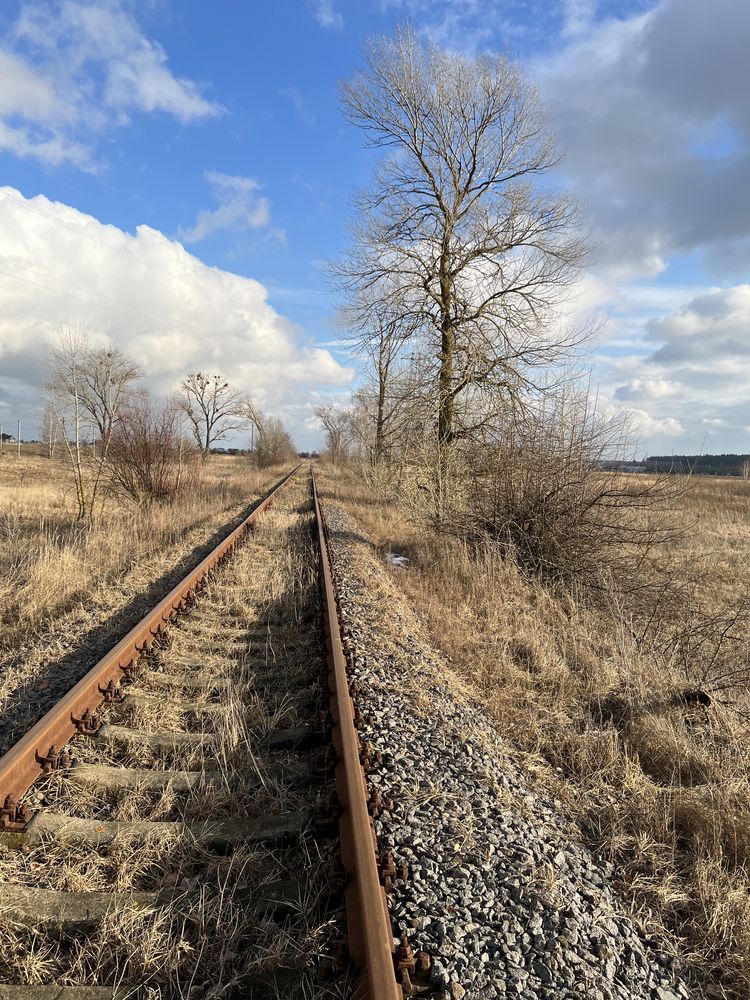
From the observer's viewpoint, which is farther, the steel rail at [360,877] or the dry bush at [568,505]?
the dry bush at [568,505]

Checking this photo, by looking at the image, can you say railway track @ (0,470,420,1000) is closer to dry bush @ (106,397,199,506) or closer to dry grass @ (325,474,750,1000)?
dry grass @ (325,474,750,1000)

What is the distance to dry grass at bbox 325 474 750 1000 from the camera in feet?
8.43

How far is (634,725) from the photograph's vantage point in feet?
14.1

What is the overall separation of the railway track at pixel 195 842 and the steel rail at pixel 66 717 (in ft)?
0.04

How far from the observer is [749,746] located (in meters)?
3.95

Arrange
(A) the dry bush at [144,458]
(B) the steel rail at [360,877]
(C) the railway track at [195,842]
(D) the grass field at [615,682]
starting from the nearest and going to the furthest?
(B) the steel rail at [360,877], (C) the railway track at [195,842], (D) the grass field at [615,682], (A) the dry bush at [144,458]

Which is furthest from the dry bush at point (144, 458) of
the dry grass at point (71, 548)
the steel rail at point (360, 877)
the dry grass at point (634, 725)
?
the steel rail at point (360, 877)

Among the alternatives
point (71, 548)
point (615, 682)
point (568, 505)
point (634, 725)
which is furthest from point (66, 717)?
point (568, 505)

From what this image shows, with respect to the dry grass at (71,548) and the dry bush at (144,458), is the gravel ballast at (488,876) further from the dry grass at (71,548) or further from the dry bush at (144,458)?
the dry bush at (144,458)

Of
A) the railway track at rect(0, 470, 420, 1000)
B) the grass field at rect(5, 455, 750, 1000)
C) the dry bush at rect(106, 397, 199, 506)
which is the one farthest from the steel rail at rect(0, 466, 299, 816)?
the dry bush at rect(106, 397, 199, 506)

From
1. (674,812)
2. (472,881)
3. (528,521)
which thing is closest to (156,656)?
(472,881)

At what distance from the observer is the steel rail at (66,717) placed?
2773mm

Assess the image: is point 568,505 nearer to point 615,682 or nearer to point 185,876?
point 615,682

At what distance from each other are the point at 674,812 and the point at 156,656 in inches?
153
